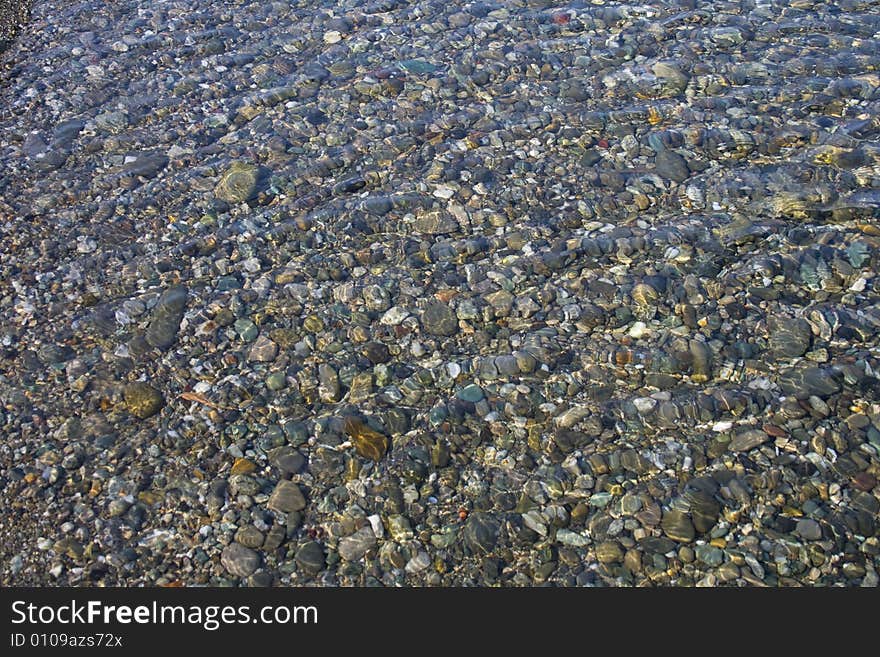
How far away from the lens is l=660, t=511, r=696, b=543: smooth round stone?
4.89 m

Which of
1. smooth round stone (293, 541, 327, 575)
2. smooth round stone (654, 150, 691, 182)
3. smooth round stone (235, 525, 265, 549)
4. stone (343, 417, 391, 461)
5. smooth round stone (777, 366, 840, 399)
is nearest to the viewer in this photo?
smooth round stone (293, 541, 327, 575)

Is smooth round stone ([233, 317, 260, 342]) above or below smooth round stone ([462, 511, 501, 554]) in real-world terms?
above

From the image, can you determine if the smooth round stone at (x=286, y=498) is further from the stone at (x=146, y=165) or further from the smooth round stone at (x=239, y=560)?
the stone at (x=146, y=165)

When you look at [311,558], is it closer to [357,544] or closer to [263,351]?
[357,544]

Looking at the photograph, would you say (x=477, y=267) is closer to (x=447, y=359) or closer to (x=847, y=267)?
(x=447, y=359)

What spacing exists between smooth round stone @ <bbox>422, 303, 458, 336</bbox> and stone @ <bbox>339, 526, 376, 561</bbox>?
5.74 ft

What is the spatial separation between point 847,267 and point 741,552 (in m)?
2.82

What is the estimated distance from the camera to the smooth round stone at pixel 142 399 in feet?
19.0

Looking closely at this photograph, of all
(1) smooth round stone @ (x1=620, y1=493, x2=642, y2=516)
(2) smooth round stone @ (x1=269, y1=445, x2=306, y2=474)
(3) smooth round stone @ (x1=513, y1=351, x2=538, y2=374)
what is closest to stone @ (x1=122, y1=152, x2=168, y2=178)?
(2) smooth round stone @ (x1=269, y1=445, x2=306, y2=474)

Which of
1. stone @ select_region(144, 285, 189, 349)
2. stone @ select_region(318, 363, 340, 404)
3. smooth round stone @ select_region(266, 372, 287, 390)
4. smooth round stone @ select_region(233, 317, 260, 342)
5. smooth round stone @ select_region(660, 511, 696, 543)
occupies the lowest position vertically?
smooth round stone @ select_region(660, 511, 696, 543)

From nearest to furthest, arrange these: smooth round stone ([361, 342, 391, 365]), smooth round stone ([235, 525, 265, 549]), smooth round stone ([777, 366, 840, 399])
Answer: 1. smooth round stone ([235, 525, 265, 549])
2. smooth round stone ([777, 366, 840, 399])
3. smooth round stone ([361, 342, 391, 365])

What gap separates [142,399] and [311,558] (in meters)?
1.82

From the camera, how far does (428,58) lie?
928cm

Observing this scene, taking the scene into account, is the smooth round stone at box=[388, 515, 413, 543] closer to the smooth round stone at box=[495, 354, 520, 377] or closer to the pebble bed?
the pebble bed
